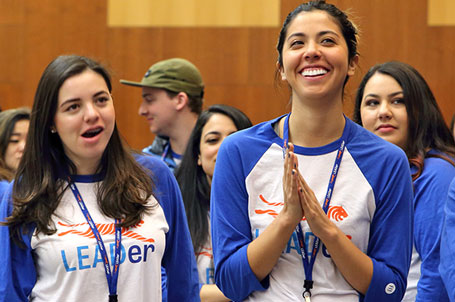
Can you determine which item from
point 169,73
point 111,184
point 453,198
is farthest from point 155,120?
point 453,198

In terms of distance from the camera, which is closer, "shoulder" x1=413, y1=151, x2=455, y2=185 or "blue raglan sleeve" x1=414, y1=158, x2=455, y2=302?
"blue raglan sleeve" x1=414, y1=158, x2=455, y2=302

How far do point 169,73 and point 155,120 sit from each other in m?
0.37

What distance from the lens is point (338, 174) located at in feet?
6.30

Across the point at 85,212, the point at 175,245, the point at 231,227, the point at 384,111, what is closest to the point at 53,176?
the point at 85,212

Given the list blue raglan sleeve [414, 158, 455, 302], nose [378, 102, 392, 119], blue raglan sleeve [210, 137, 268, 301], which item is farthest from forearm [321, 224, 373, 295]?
nose [378, 102, 392, 119]

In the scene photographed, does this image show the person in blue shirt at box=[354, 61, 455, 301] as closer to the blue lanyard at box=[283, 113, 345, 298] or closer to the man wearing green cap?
the blue lanyard at box=[283, 113, 345, 298]

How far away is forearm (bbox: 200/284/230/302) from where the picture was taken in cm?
298

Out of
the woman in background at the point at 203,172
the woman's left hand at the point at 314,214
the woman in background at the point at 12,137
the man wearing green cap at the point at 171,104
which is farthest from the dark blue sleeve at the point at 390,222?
the woman in background at the point at 12,137

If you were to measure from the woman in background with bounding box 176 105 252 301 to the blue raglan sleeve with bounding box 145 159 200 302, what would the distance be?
0.60m

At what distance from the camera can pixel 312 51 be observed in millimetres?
1904

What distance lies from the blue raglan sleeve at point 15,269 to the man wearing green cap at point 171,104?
6.85ft

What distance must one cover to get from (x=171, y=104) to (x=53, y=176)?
2151 mm

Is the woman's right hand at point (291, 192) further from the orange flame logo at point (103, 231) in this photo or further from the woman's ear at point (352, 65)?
the orange flame logo at point (103, 231)

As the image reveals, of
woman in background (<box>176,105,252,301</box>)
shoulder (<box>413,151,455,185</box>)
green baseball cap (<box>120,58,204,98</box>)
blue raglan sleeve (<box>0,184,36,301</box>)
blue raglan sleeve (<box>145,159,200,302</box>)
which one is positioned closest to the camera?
blue raglan sleeve (<box>0,184,36,301</box>)
